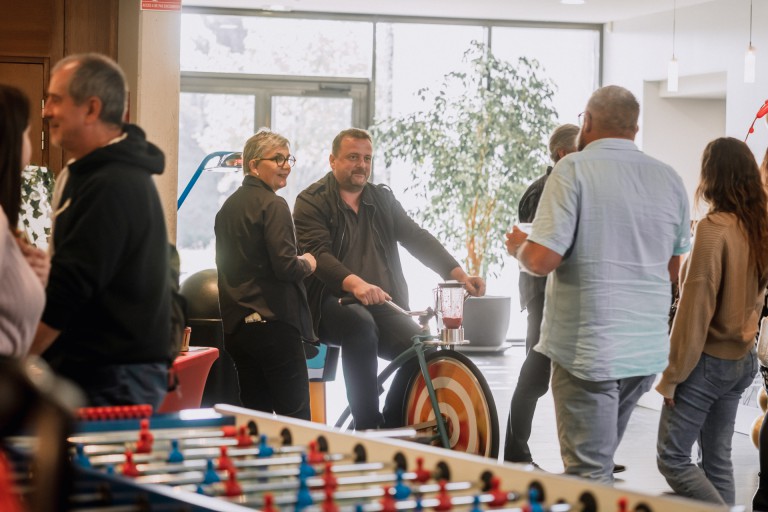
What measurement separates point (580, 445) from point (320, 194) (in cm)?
221

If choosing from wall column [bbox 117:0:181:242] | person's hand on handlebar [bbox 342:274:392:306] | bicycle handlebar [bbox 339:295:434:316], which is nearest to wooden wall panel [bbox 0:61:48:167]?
wall column [bbox 117:0:181:242]

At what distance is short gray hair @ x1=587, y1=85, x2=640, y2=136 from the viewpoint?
3.62m

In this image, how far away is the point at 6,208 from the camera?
269 centimetres

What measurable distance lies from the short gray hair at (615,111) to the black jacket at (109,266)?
4.93 ft

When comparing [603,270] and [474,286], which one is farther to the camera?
[474,286]

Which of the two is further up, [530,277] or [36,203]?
[36,203]

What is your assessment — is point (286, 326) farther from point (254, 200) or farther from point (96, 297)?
point (96, 297)

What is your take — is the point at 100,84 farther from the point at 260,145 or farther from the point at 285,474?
the point at 260,145

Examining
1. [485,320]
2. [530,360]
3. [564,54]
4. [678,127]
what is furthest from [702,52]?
[530,360]

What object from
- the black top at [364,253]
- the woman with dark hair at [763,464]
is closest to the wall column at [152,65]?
the black top at [364,253]

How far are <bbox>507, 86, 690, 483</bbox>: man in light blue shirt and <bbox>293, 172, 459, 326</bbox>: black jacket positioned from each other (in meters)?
1.73

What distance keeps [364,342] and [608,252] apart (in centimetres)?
179

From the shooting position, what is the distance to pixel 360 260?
529 centimetres

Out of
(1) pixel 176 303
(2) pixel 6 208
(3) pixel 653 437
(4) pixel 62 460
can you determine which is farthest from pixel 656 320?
(3) pixel 653 437
